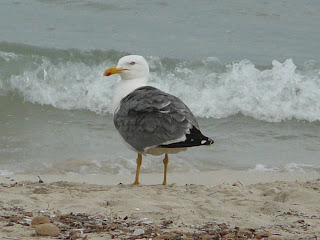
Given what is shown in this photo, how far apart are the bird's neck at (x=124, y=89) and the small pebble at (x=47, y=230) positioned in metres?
2.68

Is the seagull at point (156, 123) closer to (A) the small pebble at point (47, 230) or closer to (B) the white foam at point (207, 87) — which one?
(A) the small pebble at point (47, 230)

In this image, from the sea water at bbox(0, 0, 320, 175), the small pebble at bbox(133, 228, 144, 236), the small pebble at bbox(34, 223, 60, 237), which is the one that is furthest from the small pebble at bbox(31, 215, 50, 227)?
the sea water at bbox(0, 0, 320, 175)

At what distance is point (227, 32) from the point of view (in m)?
14.9

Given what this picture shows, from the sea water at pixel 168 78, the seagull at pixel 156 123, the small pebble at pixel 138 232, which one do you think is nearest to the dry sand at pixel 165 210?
the small pebble at pixel 138 232

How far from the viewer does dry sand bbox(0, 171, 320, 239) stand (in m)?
4.10

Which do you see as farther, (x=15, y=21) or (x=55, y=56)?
(x=15, y=21)

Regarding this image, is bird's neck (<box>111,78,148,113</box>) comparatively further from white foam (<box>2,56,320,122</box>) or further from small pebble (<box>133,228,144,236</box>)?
white foam (<box>2,56,320,122</box>)

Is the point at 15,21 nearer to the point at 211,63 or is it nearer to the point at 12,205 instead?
the point at 211,63

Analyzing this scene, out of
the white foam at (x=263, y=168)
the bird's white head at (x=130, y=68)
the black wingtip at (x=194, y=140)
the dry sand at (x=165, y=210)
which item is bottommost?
the white foam at (x=263, y=168)

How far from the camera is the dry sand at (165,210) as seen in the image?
4.10 metres

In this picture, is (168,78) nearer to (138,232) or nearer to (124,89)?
(124,89)

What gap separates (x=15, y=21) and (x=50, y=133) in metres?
6.11

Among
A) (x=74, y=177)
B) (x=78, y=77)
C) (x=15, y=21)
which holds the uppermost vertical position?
(x=15, y=21)

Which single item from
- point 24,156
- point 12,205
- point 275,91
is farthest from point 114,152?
point 275,91
